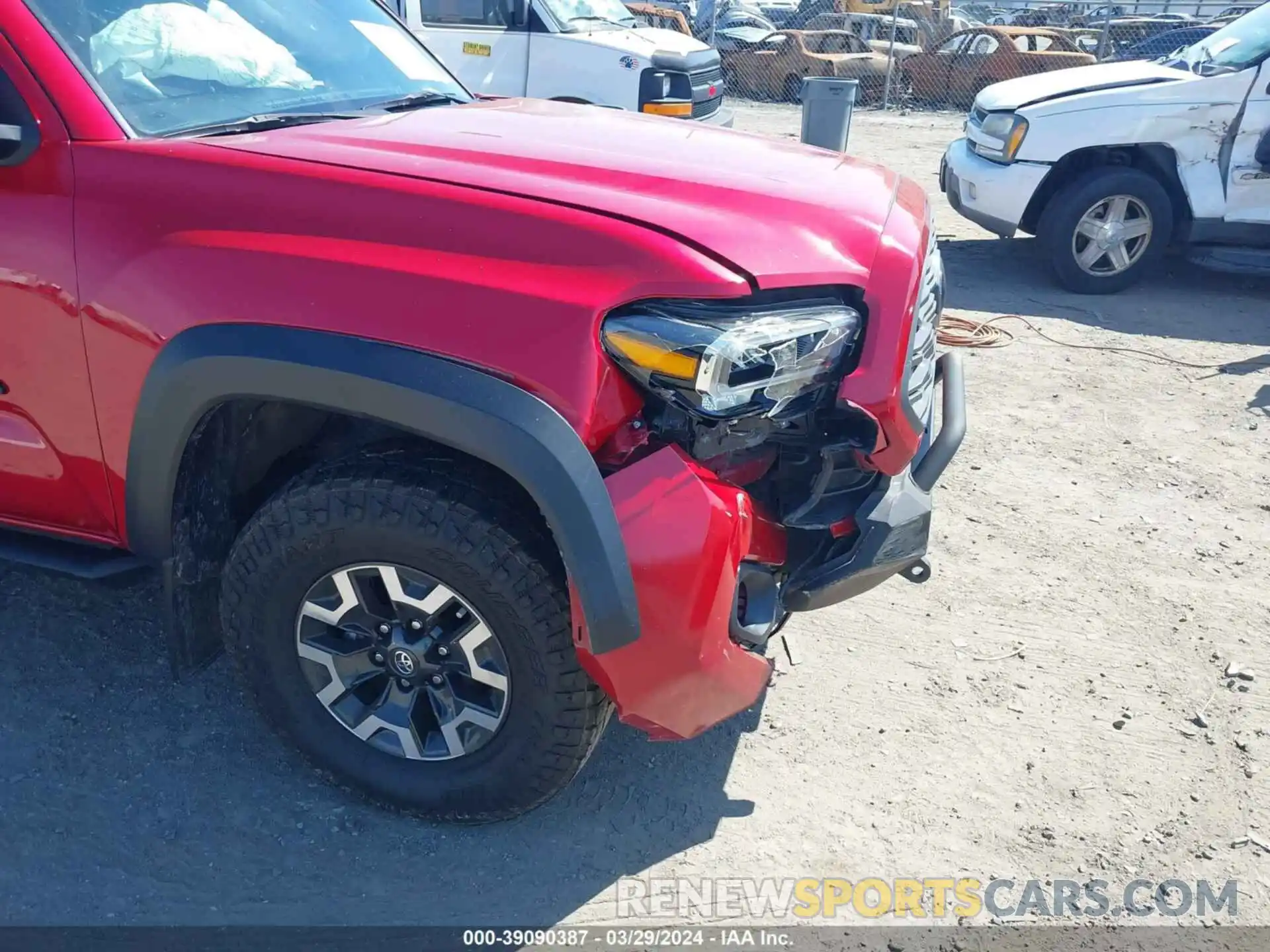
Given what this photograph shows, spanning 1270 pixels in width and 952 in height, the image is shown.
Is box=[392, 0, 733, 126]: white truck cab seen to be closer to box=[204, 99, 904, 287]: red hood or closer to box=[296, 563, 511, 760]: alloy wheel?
box=[204, 99, 904, 287]: red hood

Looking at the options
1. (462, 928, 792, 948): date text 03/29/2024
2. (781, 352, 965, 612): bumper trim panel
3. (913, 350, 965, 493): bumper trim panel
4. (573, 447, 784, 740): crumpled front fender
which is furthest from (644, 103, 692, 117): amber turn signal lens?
(462, 928, 792, 948): date text 03/29/2024

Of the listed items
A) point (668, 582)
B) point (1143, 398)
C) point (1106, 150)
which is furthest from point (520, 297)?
point (1106, 150)

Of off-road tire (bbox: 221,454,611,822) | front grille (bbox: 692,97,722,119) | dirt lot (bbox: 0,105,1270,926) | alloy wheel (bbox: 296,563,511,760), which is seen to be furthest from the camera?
front grille (bbox: 692,97,722,119)

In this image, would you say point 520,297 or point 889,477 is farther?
point 889,477

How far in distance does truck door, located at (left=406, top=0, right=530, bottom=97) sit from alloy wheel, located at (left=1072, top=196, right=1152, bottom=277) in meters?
4.40

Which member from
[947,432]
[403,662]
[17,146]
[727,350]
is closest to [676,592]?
[727,350]

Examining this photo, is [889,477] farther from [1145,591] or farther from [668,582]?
[1145,591]

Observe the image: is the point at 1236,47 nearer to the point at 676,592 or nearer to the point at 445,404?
the point at 676,592

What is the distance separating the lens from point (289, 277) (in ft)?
6.93

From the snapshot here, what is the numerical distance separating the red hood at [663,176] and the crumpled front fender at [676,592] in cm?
47

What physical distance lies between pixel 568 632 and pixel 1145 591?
7.90 ft

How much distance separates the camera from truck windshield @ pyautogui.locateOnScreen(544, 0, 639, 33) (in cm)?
830

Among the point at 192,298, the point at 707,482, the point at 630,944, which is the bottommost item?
the point at 630,944

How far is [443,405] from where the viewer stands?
2.01 m
